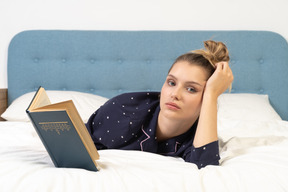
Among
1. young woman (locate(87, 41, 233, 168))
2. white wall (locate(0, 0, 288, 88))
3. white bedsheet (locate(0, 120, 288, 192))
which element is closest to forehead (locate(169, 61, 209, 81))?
young woman (locate(87, 41, 233, 168))

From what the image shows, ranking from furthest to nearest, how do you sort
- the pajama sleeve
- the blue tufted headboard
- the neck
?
the blue tufted headboard < the neck < the pajama sleeve

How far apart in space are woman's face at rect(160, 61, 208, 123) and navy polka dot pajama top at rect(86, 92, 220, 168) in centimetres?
12

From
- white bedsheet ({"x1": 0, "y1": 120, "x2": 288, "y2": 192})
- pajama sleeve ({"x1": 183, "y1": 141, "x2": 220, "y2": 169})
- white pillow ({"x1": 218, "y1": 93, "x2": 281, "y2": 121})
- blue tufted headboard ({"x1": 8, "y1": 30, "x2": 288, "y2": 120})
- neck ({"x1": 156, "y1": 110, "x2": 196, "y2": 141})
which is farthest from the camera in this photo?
blue tufted headboard ({"x1": 8, "y1": 30, "x2": 288, "y2": 120})

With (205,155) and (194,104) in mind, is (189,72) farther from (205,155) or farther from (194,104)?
(205,155)

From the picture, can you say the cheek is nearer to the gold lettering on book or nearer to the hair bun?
the hair bun

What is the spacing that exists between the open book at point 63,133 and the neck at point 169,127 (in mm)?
347

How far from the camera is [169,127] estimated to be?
114 cm

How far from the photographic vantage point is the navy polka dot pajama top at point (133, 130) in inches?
45.4

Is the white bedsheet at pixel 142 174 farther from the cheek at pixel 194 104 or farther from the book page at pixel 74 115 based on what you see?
the cheek at pixel 194 104

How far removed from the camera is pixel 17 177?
0.72 metres

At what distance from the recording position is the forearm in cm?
104
